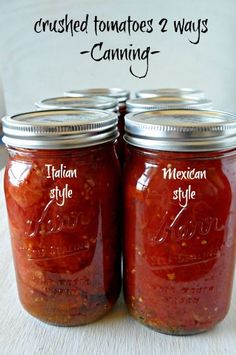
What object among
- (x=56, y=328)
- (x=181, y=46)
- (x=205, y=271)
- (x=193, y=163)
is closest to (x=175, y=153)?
(x=193, y=163)

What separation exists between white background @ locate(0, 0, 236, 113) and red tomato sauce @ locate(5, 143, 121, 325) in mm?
800

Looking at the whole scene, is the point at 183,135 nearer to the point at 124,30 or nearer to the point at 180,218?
the point at 180,218

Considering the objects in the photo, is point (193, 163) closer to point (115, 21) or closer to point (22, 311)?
point (22, 311)

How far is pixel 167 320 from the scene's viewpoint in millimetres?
527

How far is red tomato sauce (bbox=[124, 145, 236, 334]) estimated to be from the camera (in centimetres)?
46

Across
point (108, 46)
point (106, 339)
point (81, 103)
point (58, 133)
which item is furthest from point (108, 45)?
point (106, 339)

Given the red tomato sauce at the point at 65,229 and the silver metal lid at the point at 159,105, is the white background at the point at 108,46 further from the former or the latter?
the red tomato sauce at the point at 65,229

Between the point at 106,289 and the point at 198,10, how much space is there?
953 millimetres

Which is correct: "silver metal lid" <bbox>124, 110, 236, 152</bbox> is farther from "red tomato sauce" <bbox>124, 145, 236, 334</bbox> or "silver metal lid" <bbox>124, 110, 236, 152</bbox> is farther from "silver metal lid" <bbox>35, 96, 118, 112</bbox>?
"silver metal lid" <bbox>35, 96, 118, 112</bbox>

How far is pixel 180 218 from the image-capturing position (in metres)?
0.47

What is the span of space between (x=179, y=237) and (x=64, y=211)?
15 centimetres

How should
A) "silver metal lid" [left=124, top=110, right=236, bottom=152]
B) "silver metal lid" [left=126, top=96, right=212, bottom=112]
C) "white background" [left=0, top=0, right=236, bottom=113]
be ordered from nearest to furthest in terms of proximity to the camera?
"silver metal lid" [left=124, top=110, right=236, bottom=152]
"silver metal lid" [left=126, top=96, right=212, bottom=112]
"white background" [left=0, top=0, right=236, bottom=113]

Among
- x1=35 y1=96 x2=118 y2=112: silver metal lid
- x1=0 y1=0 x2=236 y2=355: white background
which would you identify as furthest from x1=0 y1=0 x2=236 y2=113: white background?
x1=35 y1=96 x2=118 y2=112: silver metal lid

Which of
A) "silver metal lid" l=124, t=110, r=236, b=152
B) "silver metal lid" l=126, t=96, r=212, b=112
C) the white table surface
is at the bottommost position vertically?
the white table surface
